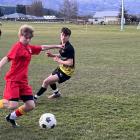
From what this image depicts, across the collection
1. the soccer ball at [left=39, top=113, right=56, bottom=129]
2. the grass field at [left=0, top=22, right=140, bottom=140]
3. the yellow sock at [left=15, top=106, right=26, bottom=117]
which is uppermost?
the yellow sock at [left=15, top=106, right=26, bottom=117]

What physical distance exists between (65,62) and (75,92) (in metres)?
1.78

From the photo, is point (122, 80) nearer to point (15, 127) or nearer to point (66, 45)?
point (66, 45)

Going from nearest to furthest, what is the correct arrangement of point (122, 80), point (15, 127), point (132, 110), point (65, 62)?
point (15, 127) → point (132, 110) → point (65, 62) → point (122, 80)

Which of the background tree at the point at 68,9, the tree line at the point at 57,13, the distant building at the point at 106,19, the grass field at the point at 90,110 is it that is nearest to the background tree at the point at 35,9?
the tree line at the point at 57,13

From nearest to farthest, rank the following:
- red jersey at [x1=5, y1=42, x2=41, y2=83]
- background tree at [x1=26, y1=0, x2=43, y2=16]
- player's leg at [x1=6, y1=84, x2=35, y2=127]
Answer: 1. red jersey at [x1=5, y1=42, x2=41, y2=83]
2. player's leg at [x1=6, y1=84, x2=35, y2=127]
3. background tree at [x1=26, y1=0, x2=43, y2=16]

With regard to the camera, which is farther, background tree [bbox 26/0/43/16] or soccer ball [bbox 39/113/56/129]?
background tree [bbox 26/0/43/16]

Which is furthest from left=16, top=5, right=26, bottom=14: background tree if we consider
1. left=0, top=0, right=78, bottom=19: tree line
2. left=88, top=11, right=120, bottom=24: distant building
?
left=88, top=11, right=120, bottom=24: distant building

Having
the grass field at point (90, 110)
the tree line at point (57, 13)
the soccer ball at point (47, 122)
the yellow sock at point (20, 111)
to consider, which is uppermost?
the yellow sock at point (20, 111)

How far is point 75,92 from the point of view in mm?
12109

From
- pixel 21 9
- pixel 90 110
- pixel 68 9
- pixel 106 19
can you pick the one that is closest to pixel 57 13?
pixel 68 9

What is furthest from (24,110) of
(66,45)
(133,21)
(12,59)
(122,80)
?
(133,21)

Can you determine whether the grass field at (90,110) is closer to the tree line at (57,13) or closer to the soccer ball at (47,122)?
the soccer ball at (47,122)

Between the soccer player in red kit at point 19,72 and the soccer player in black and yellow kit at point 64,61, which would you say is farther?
the soccer player in black and yellow kit at point 64,61

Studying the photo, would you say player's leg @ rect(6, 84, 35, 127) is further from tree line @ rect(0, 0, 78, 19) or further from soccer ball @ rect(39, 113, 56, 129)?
tree line @ rect(0, 0, 78, 19)
